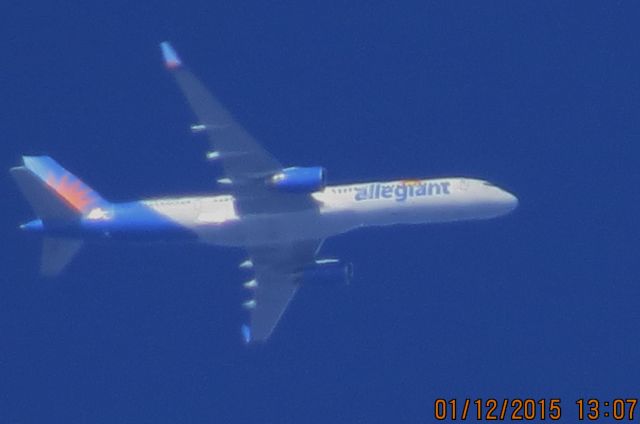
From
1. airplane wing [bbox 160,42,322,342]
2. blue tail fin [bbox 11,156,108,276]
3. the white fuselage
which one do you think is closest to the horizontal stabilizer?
blue tail fin [bbox 11,156,108,276]

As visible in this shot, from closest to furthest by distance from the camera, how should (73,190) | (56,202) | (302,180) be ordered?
(302,180) < (56,202) < (73,190)

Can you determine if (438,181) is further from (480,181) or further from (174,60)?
(174,60)

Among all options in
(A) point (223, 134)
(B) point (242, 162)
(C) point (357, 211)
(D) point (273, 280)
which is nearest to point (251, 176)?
(B) point (242, 162)

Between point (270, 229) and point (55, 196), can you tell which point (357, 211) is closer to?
point (270, 229)

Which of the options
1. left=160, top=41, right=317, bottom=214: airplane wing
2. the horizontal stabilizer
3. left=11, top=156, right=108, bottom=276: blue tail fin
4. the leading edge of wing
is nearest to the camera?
the leading edge of wing

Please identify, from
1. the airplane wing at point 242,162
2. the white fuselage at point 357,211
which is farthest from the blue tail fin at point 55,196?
the airplane wing at point 242,162

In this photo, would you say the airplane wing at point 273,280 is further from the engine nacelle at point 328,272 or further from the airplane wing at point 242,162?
the airplane wing at point 242,162

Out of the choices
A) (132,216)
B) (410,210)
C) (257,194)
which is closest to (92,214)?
(132,216)

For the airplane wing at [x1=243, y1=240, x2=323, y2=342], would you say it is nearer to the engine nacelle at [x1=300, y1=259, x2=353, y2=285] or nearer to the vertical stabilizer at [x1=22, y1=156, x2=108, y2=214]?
the engine nacelle at [x1=300, y1=259, x2=353, y2=285]
